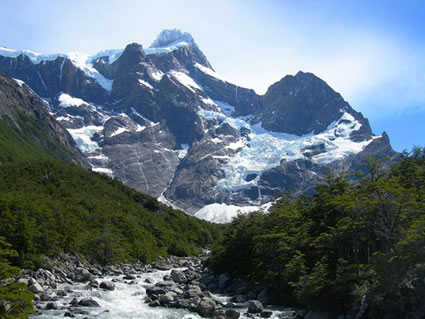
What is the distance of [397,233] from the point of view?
32875 mm

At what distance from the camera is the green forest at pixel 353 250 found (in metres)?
28.9

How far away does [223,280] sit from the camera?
180ft

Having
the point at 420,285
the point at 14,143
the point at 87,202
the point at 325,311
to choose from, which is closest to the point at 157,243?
the point at 87,202

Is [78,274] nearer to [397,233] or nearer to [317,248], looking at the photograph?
[317,248]

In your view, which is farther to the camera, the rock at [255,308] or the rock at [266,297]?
the rock at [266,297]

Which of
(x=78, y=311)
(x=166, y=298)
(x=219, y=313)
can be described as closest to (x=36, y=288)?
(x=78, y=311)

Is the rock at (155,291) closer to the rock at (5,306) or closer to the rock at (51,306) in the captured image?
the rock at (51,306)

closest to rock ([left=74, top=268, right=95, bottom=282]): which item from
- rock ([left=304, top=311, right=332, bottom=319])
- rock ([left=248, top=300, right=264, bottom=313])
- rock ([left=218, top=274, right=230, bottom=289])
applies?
rock ([left=218, top=274, right=230, bottom=289])

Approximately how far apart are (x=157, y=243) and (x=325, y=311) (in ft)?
230

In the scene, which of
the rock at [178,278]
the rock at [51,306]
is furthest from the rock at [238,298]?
the rock at [51,306]

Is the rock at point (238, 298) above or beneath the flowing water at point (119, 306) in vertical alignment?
above

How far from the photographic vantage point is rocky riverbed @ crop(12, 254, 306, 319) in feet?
118

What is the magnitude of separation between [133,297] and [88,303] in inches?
257

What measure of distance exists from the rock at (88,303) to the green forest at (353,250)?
17421 millimetres
